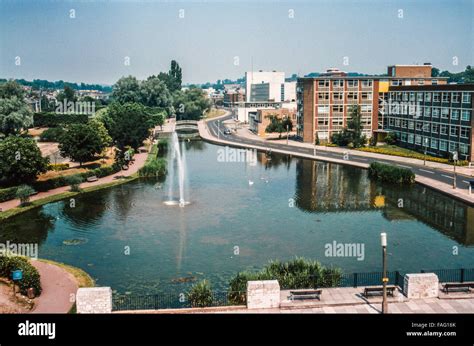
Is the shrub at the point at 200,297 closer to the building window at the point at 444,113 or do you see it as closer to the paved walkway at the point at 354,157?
the paved walkway at the point at 354,157

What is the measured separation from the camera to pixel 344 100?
78.6 metres

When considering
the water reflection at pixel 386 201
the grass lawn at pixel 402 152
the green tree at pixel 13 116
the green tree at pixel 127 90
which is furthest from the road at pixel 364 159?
the green tree at pixel 13 116

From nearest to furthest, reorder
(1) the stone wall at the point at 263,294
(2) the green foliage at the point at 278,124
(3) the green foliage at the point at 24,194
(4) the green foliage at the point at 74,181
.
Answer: (1) the stone wall at the point at 263,294 → (3) the green foliage at the point at 24,194 → (4) the green foliage at the point at 74,181 → (2) the green foliage at the point at 278,124

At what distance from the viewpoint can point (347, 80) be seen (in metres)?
77.9

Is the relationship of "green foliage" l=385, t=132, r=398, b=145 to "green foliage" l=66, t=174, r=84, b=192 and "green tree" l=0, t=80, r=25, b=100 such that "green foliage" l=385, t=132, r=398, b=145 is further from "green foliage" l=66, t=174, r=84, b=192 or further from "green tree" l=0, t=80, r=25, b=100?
"green tree" l=0, t=80, r=25, b=100

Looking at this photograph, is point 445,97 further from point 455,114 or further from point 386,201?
point 386,201

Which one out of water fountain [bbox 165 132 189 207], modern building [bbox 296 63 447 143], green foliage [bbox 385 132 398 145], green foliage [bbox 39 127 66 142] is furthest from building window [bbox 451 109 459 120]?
green foliage [bbox 39 127 66 142]

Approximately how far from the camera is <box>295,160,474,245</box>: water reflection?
1432 inches

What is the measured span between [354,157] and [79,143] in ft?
111

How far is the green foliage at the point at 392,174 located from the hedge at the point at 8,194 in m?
34.0

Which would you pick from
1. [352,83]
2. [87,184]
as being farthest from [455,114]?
[87,184]

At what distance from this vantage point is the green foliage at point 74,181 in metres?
45.5

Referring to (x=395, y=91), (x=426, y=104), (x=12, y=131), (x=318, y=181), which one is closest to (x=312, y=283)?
(x=318, y=181)
